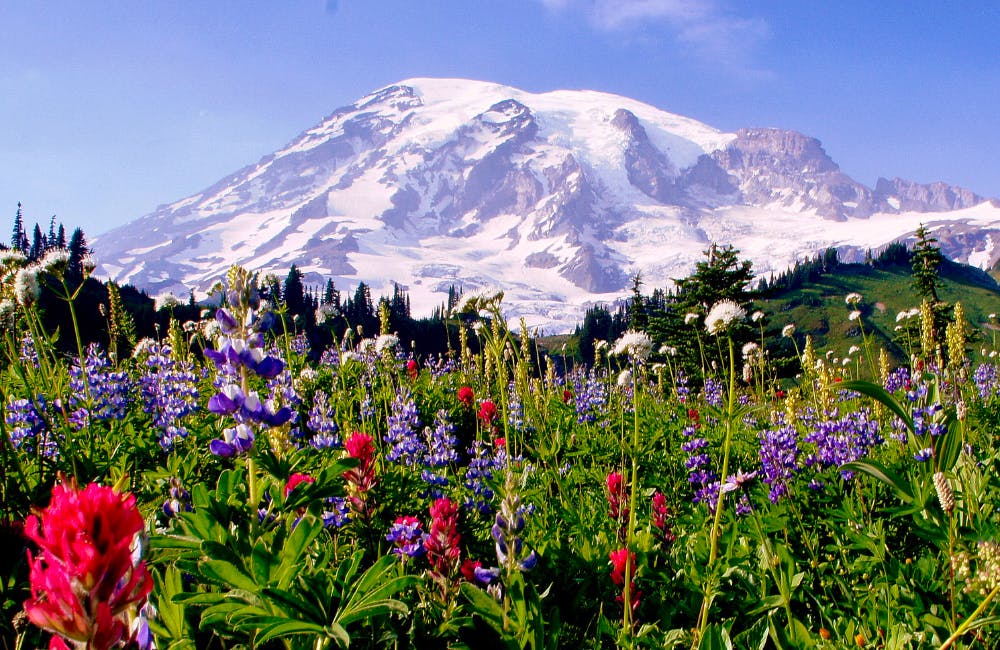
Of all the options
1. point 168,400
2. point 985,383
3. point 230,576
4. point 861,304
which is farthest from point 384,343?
point 861,304

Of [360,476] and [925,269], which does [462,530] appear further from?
[925,269]

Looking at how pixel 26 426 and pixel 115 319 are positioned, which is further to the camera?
pixel 115 319

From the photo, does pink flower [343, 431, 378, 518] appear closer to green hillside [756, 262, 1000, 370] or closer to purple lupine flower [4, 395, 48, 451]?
purple lupine flower [4, 395, 48, 451]

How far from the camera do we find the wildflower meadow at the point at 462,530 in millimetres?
1831

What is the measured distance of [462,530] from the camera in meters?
3.38

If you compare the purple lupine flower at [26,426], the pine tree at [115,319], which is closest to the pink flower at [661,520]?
the purple lupine flower at [26,426]

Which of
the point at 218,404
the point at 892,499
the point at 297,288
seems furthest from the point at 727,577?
the point at 297,288

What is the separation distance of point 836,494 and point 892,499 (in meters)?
0.40

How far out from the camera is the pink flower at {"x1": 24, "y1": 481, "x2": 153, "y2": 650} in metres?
1.01

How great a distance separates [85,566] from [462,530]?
253cm

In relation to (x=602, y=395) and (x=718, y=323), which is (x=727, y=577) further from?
(x=602, y=395)

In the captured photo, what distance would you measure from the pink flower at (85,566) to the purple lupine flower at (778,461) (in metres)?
3.38

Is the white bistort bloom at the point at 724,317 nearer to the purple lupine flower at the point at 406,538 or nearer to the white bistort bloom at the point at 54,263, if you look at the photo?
the purple lupine flower at the point at 406,538

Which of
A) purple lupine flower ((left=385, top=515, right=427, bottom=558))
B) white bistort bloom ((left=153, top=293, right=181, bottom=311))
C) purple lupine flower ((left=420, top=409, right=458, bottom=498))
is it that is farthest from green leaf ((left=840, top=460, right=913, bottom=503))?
white bistort bloom ((left=153, top=293, right=181, bottom=311))
